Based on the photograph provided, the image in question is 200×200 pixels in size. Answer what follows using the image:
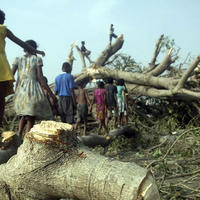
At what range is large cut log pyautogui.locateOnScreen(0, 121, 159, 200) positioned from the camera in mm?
1444

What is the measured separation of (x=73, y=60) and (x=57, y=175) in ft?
35.9

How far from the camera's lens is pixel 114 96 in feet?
26.7

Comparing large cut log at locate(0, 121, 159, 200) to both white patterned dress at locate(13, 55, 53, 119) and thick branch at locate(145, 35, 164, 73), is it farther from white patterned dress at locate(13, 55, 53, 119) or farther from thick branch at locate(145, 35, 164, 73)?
thick branch at locate(145, 35, 164, 73)

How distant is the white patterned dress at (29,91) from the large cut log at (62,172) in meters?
2.64

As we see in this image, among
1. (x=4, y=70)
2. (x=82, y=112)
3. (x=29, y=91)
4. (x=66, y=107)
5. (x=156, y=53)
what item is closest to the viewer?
(x=4, y=70)

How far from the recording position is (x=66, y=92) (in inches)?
234

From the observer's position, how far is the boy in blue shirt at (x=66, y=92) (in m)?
5.90

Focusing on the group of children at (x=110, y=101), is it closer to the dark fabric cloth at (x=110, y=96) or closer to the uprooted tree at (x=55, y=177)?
the dark fabric cloth at (x=110, y=96)

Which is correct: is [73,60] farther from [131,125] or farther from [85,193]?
[85,193]

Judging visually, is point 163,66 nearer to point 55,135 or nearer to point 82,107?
point 82,107

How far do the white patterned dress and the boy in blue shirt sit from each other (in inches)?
56.6

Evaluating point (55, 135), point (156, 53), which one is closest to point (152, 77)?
point (156, 53)

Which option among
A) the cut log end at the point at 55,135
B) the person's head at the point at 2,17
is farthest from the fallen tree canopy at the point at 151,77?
the cut log end at the point at 55,135

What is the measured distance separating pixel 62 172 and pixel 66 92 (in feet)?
14.3
